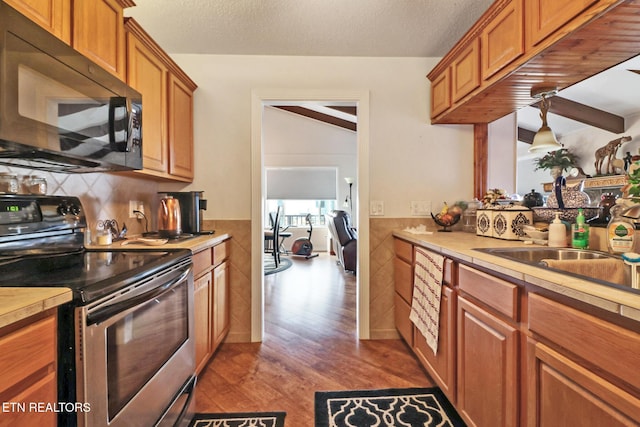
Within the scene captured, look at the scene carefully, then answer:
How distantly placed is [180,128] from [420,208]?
6.58 ft

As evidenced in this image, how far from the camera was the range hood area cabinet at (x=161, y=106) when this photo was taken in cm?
165

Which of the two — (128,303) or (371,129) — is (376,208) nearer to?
(371,129)

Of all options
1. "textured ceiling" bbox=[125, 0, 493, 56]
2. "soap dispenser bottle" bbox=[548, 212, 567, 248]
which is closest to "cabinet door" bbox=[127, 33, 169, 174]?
"textured ceiling" bbox=[125, 0, 493, 56]

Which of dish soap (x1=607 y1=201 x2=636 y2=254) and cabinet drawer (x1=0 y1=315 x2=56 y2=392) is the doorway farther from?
cabinet drawer (x1=0 y1=315 x2=56 y2=392)

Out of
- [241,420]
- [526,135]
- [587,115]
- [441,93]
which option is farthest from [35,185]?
[526,135]

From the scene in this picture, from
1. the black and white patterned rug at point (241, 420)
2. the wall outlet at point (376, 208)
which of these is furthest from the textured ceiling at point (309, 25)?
the black and white patterned rug at point (241, 420)

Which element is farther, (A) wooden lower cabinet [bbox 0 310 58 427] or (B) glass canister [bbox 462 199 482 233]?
(B) glass canister [bbox 462 199 482 233]

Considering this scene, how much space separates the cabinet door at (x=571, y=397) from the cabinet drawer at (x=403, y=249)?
1.14 meters

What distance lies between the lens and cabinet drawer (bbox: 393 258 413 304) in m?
2.06

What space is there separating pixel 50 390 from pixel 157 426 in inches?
21.3

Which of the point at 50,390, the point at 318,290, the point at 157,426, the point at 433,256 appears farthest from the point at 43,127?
the point at 318,290

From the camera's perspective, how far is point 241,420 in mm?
1486

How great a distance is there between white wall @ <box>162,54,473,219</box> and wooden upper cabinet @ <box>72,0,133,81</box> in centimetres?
86

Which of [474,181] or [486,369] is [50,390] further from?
[474,181]
